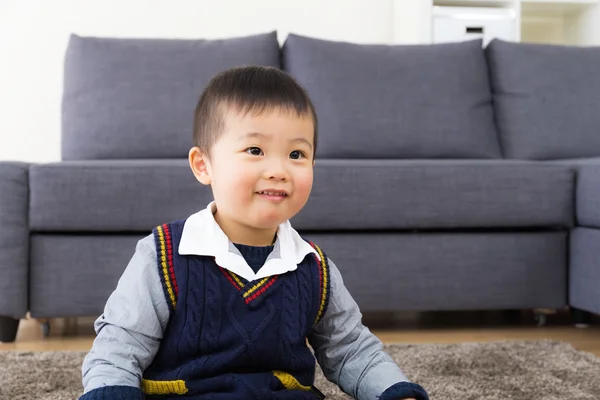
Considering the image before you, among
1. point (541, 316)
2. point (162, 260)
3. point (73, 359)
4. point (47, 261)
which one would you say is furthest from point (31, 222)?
point (541, 316)

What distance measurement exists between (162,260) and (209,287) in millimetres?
67

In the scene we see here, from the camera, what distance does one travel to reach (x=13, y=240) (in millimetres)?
1816

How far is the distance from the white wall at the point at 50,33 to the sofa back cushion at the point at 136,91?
22.6 inches

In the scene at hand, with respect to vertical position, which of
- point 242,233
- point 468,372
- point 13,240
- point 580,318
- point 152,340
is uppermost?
point 242,233

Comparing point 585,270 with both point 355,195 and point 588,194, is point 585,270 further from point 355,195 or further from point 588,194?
point 355,195

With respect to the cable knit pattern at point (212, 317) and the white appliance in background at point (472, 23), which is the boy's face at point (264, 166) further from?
the white appliance in background at point (472, 23)

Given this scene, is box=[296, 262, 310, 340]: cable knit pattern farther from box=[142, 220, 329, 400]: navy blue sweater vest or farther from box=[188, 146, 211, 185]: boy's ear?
box=[188, 146, 211, 185]: boy's ear

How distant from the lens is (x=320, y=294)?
944mm

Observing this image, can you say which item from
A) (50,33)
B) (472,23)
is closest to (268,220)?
(50,33)

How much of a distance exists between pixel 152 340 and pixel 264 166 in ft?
0.80

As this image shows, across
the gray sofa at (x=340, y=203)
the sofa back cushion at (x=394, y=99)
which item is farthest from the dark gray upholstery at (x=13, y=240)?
the sofa back cushion at (x=394, y=99)

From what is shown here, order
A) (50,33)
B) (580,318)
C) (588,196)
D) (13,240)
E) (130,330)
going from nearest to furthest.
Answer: (130,330)
(13,240)
(588,196)
(580,318)
(50,33)

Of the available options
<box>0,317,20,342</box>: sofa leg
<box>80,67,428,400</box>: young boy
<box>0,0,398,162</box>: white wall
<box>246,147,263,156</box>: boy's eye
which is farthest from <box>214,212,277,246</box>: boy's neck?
<box>0,0,398,162</box>: white wall

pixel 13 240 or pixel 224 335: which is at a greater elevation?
pixel 224 335
